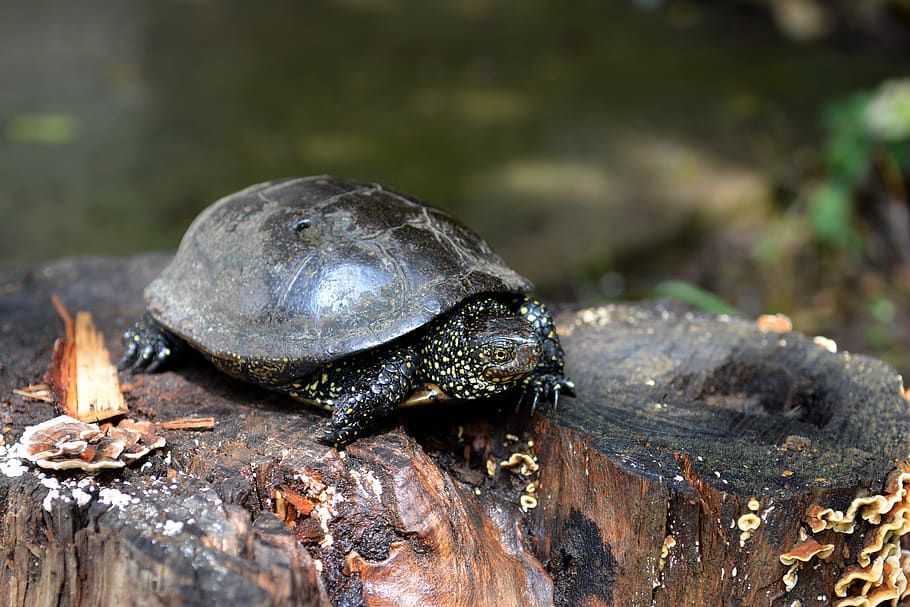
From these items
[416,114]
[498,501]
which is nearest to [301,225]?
[498,501]

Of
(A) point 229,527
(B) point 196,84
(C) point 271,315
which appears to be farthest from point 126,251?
(A) point 229,527

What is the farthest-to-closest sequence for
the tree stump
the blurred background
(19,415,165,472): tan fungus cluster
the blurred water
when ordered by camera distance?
the blurred water < the blurred background < (19,415,165,472): tan fungus cluster < the tree stump

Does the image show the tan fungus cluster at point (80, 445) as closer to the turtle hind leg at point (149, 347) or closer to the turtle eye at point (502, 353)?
the turtle hind leg at point (149, 347)

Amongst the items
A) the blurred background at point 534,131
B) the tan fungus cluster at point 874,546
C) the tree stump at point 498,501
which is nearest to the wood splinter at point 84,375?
the tree stump at point 498,501

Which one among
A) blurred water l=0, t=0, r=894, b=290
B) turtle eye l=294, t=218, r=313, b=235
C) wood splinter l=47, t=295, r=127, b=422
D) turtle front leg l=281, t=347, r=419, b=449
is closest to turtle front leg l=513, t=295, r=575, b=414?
turtle front leg l=281, t=347, r=419, b=449

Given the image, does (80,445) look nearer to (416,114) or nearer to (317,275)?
(317,275)

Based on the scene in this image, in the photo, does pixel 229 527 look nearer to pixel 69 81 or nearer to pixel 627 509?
pixel 627 509

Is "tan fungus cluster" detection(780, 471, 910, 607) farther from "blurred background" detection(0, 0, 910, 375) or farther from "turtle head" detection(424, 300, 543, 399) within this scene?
"blurred background" detection(0, 0, 910, 375)
